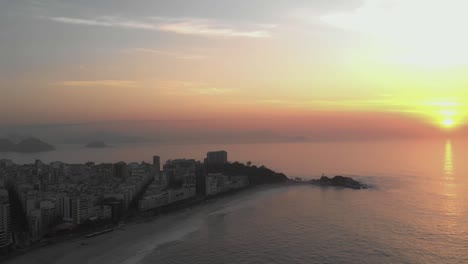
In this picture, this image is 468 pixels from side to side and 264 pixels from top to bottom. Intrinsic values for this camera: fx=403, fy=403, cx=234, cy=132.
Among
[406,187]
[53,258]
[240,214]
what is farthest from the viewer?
[406,187]

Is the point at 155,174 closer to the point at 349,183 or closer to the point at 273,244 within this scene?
the point at 349,183

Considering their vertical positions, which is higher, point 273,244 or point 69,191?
point 69,191

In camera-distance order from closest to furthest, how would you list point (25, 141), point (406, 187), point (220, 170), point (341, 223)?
1. point (341, 223)
2. point (406, 187)
3. point (220, 170)
4. point (25, 141)

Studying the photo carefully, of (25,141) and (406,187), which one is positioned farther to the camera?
(25,141)

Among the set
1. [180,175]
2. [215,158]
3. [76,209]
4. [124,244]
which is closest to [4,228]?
[76,209]

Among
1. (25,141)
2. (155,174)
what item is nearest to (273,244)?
(155,174)

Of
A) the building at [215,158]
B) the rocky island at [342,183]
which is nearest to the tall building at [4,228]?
the rocky island at [342,183]

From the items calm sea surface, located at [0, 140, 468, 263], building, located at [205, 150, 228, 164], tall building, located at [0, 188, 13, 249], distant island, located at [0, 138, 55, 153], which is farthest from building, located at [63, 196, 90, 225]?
distant island, located at [0, 138, 55, 153]

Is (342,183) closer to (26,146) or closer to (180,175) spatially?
(180,175)
